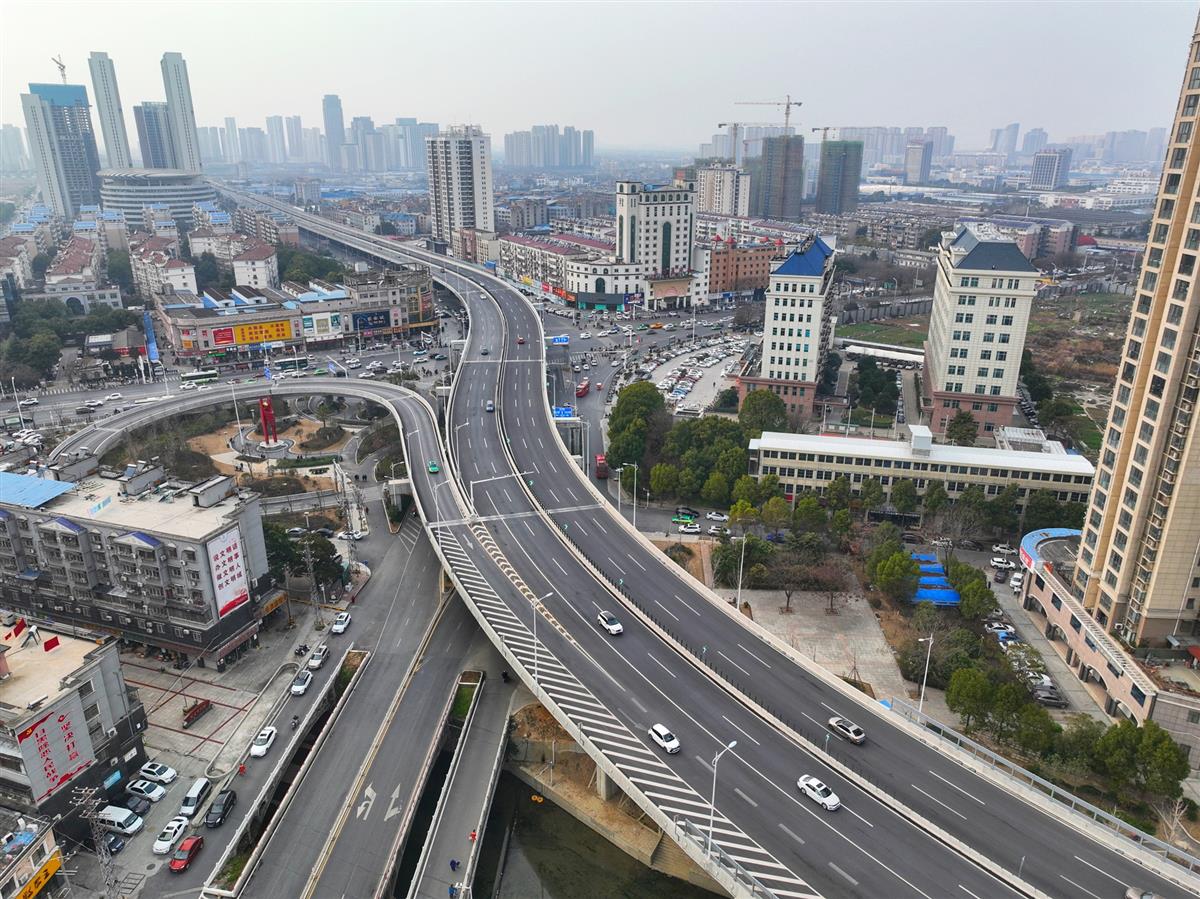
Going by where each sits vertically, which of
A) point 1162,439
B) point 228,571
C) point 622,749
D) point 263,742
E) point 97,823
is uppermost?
point 1162,439

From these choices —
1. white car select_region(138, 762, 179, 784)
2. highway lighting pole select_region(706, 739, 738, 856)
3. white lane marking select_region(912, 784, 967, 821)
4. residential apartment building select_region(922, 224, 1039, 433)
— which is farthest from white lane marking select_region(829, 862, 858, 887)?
residential apartment building select_region(922, 224, 1039, 433)

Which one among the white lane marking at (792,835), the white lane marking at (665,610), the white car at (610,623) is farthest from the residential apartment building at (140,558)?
the white lane marking at (792,835)

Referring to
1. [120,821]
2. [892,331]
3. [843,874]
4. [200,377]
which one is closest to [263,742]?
[120,821]

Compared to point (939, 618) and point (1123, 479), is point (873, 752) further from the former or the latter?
point (1123, 479)

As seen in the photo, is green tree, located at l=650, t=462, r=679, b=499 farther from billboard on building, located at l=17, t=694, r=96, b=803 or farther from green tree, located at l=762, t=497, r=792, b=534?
billboard on building, located at l=17, t=694, r=96, b=803

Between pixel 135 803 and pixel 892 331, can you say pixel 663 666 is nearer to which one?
pixel 135 803
